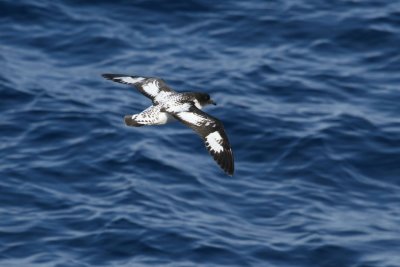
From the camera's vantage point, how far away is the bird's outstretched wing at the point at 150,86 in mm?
12375

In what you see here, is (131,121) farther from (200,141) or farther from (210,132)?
(200,141)

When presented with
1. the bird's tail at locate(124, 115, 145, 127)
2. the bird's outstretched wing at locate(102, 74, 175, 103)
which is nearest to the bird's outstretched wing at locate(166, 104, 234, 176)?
the bird's tail at locate(124, 115, 145, 127)

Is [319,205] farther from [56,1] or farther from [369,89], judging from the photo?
[56,1]

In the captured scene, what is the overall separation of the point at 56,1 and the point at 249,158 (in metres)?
5.73

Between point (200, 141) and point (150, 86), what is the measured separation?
3.45 metres

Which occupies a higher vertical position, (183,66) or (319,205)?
(183,66)

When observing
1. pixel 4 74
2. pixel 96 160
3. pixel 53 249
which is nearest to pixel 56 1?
pixel 4 74

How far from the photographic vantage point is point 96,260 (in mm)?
13820

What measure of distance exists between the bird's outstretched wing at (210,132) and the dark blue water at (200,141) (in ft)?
10.2

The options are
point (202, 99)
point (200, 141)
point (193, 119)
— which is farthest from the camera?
point (200, 141)

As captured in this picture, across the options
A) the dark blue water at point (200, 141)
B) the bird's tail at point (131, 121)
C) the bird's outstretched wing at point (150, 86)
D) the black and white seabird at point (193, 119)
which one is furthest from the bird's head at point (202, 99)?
the dark blue water at point (200, 141)

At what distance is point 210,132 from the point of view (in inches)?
444

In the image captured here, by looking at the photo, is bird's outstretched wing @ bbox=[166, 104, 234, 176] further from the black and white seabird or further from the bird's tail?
the bird's tail

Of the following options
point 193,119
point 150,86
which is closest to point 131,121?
point 193,119
